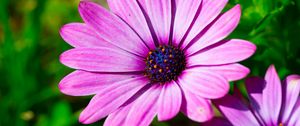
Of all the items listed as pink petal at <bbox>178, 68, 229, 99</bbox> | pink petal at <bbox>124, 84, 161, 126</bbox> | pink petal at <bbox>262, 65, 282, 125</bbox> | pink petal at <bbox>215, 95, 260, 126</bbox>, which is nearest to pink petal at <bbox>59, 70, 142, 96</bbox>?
pink petal at <bbox>124, 84, 161, 126</bbox>

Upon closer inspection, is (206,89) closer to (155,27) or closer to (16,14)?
(155,27)

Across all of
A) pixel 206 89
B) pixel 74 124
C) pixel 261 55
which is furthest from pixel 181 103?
pixel 74 124

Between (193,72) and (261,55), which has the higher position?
(193,72)

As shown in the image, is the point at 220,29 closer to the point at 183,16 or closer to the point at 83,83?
the point at 183,16

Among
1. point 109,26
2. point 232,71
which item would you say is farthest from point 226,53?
point 109,26

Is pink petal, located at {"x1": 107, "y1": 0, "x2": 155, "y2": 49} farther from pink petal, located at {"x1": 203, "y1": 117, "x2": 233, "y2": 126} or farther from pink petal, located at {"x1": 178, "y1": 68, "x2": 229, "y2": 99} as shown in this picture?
pink petal, located at {"x1": 203, "y1": 117, "x2": 233, "y2": 126}
